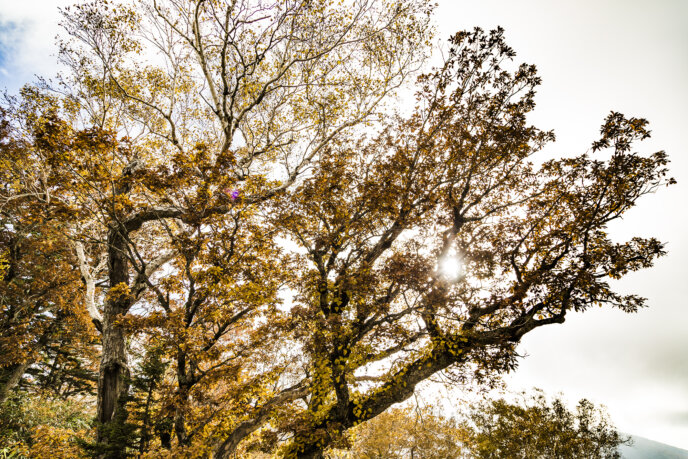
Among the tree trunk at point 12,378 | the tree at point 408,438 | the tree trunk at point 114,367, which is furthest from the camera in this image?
the tree at point 408,438

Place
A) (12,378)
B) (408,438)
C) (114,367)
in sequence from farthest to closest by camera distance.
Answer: (408,438) → (12,378) → (114,367)

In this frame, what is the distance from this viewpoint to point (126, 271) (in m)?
8.37

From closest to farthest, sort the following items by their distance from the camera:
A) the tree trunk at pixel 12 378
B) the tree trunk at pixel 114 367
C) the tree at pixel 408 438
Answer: the tree trunk at pixel 114 367 → the tree trunk at pixel 12 378 → the tree at pixel 408 438

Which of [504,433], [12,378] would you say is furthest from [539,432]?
[12,378]

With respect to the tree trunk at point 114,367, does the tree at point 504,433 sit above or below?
below

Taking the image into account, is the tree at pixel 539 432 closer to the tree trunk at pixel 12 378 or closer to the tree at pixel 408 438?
the tree at pixel 408 438

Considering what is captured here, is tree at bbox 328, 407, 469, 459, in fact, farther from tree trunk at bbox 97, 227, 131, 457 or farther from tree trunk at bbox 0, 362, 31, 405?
tree trunk at bbox 0, 362, 31, 405

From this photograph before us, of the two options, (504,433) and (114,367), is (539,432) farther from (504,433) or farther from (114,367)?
(114,367)

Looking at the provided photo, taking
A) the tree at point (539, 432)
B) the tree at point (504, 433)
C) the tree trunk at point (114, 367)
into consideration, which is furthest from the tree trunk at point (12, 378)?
the tree at point (539, 432)

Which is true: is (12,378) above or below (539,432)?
above

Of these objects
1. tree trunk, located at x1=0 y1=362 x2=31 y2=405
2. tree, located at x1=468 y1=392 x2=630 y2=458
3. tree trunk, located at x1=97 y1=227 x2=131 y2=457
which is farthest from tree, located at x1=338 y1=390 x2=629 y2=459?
tree trunk, located at x1=0 y1=362 x2=31 y2=405

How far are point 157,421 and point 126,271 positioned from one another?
14.1 ft

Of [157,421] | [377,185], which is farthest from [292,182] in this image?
[157,421]

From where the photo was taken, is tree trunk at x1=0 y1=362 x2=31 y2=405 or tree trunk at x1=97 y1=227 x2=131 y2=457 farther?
tree trunk at x1=0 y1=362 x2=31 y2=405
